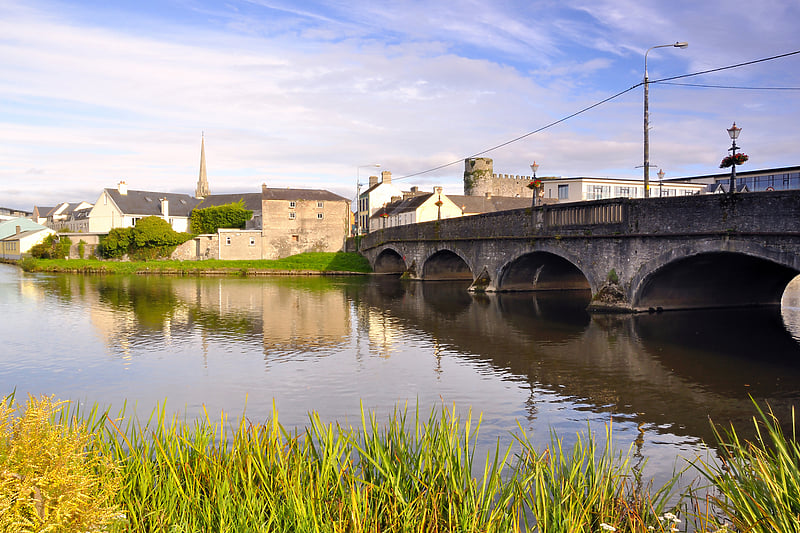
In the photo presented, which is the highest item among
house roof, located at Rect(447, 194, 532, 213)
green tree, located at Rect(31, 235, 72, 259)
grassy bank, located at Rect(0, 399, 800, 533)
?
house roof, located at Rect(447, 194, 532, 213)

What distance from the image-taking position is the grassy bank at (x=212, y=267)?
196 ft

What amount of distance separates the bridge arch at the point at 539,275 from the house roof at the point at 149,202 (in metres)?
65.5

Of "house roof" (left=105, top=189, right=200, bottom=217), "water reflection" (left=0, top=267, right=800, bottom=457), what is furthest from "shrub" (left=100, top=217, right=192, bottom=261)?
"water reflection" (left=0, top=267, right=800, bottom=457)

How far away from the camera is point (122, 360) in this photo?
16516mm

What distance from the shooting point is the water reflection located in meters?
12.4

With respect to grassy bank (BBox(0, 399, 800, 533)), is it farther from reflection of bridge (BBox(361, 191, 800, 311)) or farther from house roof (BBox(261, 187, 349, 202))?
house roof (BBox(261, 187, 349, 202))

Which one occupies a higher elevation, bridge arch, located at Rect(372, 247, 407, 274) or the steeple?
the steeple

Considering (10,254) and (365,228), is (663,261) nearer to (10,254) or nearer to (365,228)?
(365,228)

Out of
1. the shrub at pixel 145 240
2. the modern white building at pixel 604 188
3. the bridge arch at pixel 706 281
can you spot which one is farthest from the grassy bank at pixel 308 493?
the shrub at pixel 145 240

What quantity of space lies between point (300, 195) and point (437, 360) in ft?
189

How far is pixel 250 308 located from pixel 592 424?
71.3ft

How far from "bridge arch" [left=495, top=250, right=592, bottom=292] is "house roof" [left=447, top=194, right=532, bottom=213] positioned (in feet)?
120

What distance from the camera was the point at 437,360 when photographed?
16906 mm

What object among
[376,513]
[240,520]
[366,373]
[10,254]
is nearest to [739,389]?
[366,373]
